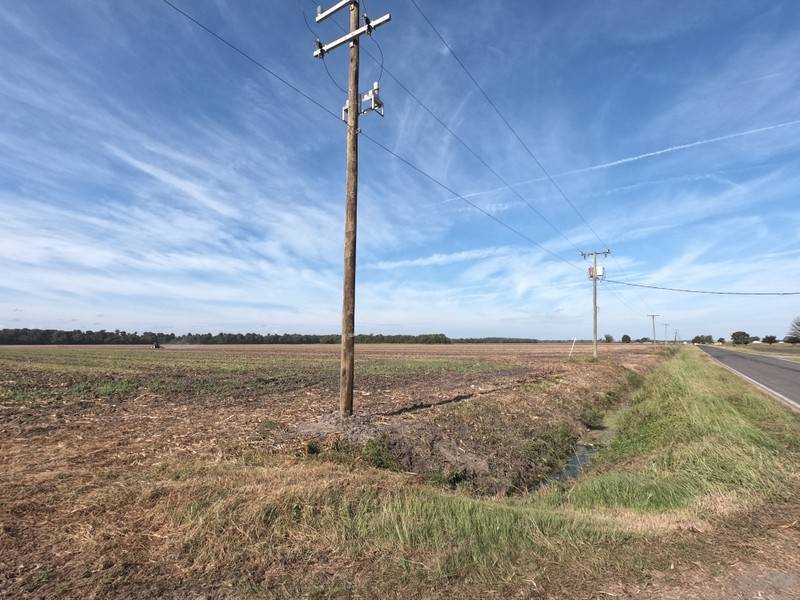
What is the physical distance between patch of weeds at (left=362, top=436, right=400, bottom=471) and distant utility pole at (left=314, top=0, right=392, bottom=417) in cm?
142

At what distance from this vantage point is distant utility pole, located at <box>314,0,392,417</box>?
33.0 ft

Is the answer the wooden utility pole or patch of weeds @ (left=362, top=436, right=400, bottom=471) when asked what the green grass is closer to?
patch of weeds @ (left=362, top=436, right=400, bottom=471)

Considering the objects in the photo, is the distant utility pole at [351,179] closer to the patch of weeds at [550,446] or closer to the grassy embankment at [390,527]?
the grassy embankment at [390,527]

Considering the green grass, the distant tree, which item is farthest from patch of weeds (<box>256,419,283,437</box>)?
the distant tree

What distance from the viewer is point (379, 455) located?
8492 millimetres

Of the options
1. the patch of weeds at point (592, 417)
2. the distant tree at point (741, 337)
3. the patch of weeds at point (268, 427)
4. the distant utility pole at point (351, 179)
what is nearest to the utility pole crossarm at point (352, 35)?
the distant utility pole at point (351, 179)

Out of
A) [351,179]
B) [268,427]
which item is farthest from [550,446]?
[351,179]

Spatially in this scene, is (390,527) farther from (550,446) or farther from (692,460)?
(550,446)

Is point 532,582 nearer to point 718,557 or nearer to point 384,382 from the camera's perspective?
point 718,557

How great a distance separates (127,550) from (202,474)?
2123mm

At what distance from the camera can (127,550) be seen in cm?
445

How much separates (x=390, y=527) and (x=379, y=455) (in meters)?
3.24

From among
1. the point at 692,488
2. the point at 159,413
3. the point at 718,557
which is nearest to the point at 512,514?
the point at 718,557

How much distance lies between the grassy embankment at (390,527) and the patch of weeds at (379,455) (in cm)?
56
